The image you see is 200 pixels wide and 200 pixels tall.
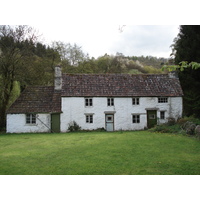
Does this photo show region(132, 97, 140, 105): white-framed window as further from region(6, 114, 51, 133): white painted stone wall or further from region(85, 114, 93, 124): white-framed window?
region(6, 114, 51, 133): white painted stone wall

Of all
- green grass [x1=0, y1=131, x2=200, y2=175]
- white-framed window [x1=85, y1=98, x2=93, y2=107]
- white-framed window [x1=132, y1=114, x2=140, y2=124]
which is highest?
white-framed window [x1=85, y1=98, x2=93, y2=107]

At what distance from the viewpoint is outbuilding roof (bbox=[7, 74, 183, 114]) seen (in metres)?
22.7

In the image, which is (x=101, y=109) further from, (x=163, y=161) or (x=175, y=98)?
(x=163, y=161)

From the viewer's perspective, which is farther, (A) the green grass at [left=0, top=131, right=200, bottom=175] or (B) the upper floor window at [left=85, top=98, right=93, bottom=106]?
(B) the upper floor window at [left=85, top=98, right=93, bottom=106]

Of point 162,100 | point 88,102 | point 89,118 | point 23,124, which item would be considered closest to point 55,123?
point 23,124

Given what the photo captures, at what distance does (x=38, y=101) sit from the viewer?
23.3 meters

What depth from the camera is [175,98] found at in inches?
946

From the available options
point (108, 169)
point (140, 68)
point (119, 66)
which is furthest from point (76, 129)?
point (140, 68)

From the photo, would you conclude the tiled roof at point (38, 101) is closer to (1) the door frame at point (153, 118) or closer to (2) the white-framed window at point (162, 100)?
(1) the door frame at point (153, 118)

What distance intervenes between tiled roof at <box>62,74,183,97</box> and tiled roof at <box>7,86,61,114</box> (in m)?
1.76

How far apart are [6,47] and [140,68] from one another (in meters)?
42.1

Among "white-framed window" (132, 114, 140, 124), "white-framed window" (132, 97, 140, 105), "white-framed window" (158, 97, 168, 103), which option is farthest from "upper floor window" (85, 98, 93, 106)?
"white-framed window" (158, 97, 168, 103)

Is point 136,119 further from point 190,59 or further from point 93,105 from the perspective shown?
point 190,59

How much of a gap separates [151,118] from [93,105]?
25.0ft
